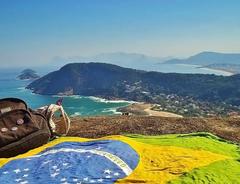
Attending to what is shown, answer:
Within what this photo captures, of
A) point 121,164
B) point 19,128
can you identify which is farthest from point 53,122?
point 121,164

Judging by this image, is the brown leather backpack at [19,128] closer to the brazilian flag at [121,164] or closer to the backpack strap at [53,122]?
the backpack strap at [53,122]

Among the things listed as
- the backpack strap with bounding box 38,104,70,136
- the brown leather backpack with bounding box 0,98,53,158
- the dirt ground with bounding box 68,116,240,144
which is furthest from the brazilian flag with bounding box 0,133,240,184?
the dirt ground with bounding box 68,116,240,144

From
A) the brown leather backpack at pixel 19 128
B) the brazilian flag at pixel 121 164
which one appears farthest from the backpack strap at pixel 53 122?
the brazilian flag at pixel 121 164

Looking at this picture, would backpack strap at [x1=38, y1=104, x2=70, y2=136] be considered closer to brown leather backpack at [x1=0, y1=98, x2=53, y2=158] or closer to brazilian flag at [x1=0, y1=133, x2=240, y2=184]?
brown leather backpack at [x1=0, y1=98, x2=53, y2=158]

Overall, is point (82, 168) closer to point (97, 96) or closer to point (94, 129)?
point (94, 129)

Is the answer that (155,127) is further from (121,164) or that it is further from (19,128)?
(121,164)
